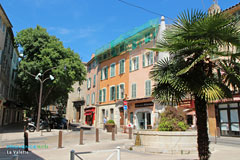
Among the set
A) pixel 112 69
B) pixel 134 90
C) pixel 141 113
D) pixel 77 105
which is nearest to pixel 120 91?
pixel 134 90

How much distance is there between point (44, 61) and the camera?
862 inches

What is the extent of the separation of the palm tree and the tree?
16.9 metres

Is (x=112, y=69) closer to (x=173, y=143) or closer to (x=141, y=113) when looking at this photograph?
(x=141, y=113)

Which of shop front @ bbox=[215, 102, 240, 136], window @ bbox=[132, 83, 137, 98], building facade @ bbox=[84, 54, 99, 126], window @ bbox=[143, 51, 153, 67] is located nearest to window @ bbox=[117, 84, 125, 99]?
window @ bbox=[132, 83, 137, 98]

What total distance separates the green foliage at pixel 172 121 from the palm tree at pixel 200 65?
3937 millimetres

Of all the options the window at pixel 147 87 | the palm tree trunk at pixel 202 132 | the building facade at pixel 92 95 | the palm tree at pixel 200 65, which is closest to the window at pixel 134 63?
the window at pixel 147 87

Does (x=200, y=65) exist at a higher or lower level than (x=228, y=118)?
higher

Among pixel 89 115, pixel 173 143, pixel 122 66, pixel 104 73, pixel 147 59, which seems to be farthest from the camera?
pixel 89 115

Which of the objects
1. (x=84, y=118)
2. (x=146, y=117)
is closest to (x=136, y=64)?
(x=146, y=117)

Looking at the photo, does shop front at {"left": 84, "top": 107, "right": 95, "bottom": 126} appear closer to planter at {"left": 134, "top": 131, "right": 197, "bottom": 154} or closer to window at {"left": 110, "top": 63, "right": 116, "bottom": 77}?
window at {"left": 110, "top": 63, "right": 116, "bottom": 77}

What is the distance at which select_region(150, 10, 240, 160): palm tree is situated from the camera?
17.7 feet

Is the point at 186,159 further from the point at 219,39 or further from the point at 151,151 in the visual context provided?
the point at 219,39

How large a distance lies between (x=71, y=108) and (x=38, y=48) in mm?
21966

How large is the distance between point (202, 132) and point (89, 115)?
30256 mm
